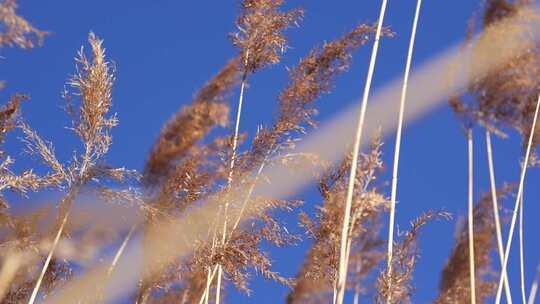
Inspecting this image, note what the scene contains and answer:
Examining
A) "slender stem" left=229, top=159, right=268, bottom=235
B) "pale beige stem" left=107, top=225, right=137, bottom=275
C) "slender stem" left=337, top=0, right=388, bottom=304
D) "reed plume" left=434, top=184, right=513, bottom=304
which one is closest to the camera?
"slender stem" left=337, top=0, right=388, bottom=304

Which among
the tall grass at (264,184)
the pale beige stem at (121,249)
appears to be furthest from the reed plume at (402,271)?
the pale beige stem at (121,249)

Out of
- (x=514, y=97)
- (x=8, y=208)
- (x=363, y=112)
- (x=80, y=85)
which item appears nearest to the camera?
(x=363, y=112)

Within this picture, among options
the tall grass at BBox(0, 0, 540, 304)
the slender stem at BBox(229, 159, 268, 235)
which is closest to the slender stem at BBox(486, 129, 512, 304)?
the tall grass at BBox(0, 0, 540, 304)

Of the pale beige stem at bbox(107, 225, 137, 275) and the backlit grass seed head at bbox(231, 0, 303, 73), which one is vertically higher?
the backlit grass seed head at bbox(231, 0, 303, 73)

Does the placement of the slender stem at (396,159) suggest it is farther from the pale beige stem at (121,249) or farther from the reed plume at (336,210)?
the pale beige stem at (121,249)

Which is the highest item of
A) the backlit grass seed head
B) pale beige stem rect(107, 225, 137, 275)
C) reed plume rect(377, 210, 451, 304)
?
the backlit grass seed head

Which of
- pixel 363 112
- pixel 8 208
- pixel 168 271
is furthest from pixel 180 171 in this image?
pixel 363 112

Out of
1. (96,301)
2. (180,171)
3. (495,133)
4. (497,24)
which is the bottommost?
(96,301)

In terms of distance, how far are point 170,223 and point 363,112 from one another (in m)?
1.21

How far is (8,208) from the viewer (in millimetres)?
3182

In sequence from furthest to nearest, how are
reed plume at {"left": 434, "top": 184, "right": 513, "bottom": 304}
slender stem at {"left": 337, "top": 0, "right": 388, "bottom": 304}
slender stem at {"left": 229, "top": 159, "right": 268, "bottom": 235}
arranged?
1. reed plume at {"left": 434, "top": 184, "right": 513, "bottom": 304}
2. slender stem at {"left": 229, "top": 159, "right": 268, "bottom": 235}
3. slender stem at {"left": 337, "top": 0, "right": 388, "bottom": 304}

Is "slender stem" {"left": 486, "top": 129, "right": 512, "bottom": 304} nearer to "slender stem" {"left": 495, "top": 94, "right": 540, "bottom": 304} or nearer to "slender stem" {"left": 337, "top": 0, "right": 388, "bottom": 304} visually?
"slender stem" {"left": 495, "top": 94, "right": 540, "bottom": 304}

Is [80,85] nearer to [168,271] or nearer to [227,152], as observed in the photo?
[227,152]

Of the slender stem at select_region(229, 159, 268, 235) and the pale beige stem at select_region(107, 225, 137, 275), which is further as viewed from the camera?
the pale beige stem at select_region(107, 225, 137, 275)
